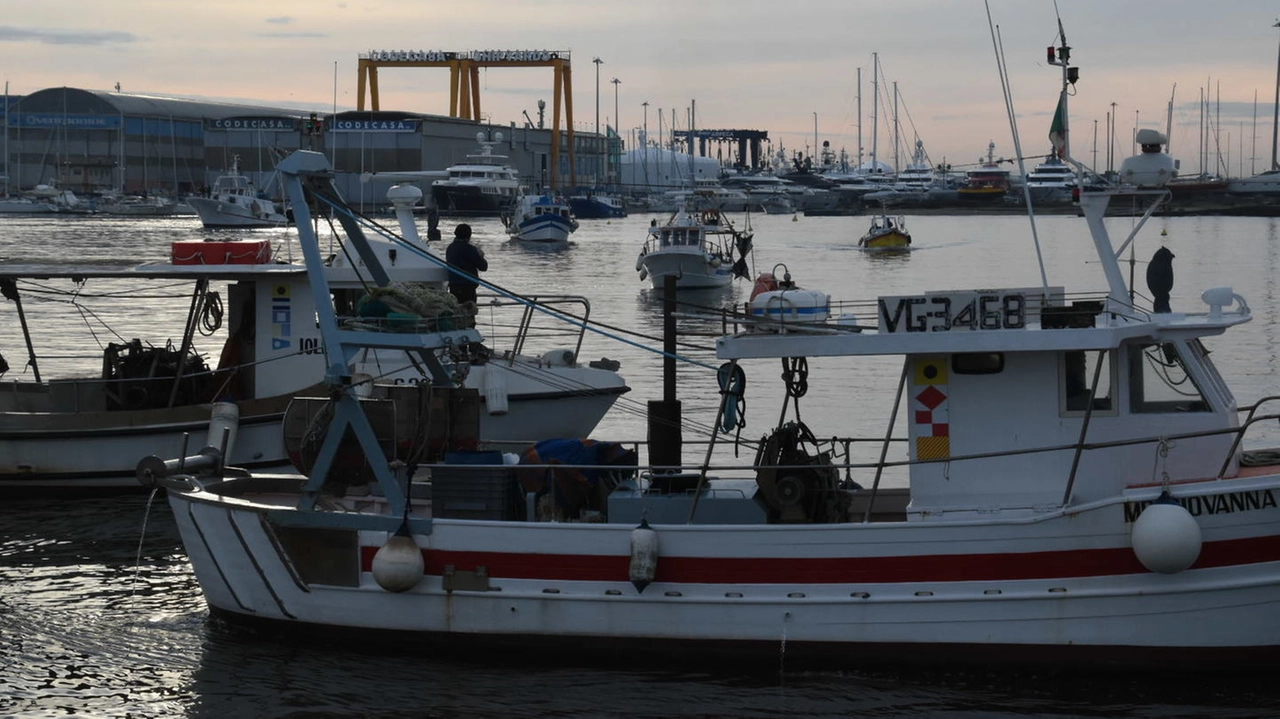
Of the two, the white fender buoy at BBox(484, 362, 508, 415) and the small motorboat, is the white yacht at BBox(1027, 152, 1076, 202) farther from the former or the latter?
the white fender buoy at BBox(484, 362, 508, 415)

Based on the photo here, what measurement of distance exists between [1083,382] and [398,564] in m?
4.94

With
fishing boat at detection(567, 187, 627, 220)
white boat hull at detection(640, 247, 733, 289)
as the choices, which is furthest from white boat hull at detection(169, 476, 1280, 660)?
fishing boat at detection(567, 187, 627, 220)

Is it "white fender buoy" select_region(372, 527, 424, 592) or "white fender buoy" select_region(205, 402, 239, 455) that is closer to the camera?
"white fender buoy" select_region(372, 527, 424, 592)

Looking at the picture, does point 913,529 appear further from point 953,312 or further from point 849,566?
point 953,312

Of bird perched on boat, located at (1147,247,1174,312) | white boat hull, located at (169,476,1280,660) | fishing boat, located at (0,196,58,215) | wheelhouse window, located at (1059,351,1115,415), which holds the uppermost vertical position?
fishing boat, located at (0,196,58,215)

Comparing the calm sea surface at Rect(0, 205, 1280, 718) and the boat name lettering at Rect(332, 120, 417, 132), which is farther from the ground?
the boat name lettering at Rect(332, 120, 417, 132)

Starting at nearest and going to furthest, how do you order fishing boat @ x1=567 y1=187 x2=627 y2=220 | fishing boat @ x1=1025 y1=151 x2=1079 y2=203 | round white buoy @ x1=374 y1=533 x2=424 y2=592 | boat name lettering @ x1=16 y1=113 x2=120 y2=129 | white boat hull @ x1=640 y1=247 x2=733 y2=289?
round white buoy @ x1=374 y1=533 x2=424 y2=592 < white boat hull @ x1=640 y1=247 x2=733 y2=289 < boat name lettering @ x1=16 y1=113 x2=120 y2=129 < fishing boat @ x1=567 y1=187 x2=627 y2=220 < fishing boat @ x1=1025 y1=151 x2=1079 y2=203

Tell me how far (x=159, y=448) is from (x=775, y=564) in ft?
29.2

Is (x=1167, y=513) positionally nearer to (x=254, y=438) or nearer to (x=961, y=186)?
(x=254, y=438)

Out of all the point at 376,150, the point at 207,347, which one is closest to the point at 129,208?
the point at 376,150

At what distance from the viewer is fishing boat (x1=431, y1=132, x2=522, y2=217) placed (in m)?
97.5

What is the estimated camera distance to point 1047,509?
33.9ft

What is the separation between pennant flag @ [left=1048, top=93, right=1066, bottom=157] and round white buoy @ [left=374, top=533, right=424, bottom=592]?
5.50 m

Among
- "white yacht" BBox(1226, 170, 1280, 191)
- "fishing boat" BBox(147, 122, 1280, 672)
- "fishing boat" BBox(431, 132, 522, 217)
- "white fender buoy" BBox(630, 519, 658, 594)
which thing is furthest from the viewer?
"white yacht" BBox(1226, 170, 1280, 191)
